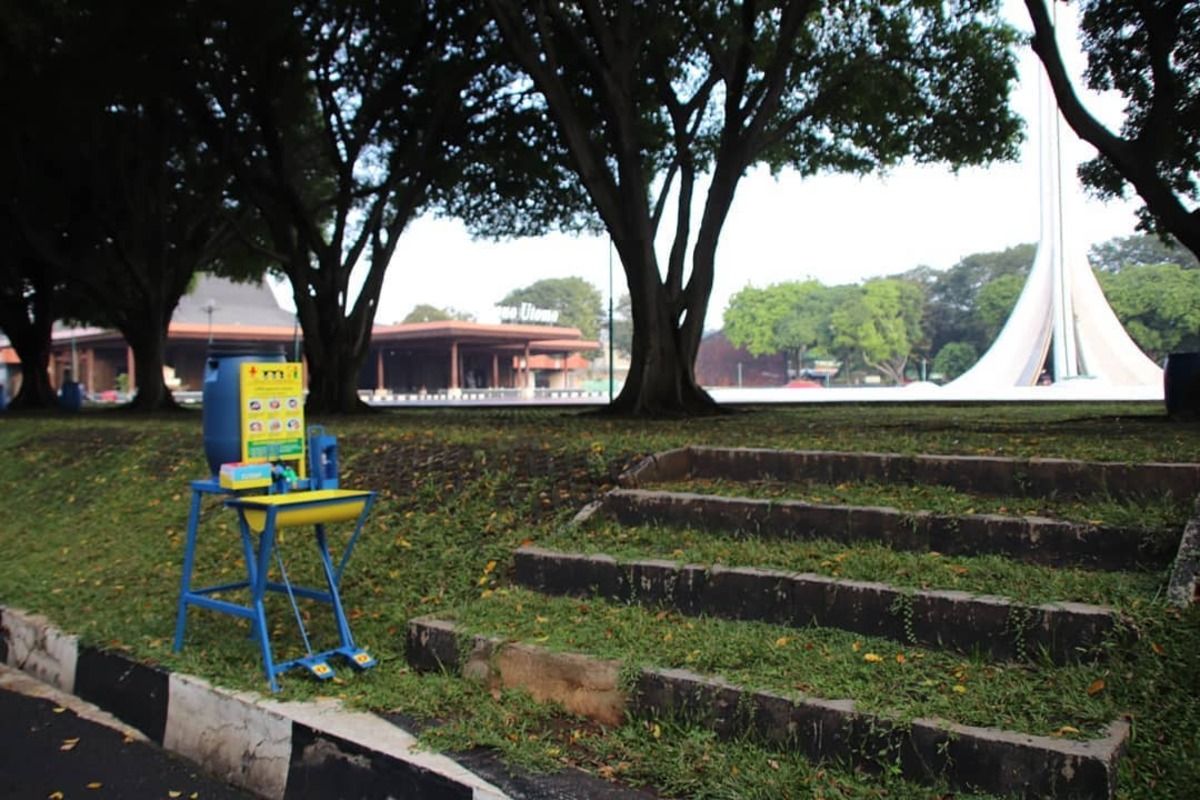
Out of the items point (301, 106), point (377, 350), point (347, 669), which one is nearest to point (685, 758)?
point (347, 669)

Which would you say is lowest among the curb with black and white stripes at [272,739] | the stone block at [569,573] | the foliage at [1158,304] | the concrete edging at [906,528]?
the curb with black and white stripes at [272,739]

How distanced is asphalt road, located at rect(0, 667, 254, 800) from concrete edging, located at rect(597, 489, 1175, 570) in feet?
8.40

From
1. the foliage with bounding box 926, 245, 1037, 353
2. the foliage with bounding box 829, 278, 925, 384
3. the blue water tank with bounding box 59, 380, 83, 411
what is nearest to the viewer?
the blue water tank with bounding box 59, 380, 83, 411

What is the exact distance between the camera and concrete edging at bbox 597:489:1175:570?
435cm

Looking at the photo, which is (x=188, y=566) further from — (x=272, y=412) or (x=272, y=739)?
(x=272, y=739)

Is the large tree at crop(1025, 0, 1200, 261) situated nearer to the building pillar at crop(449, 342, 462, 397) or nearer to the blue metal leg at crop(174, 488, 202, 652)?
the blue metal leg at crop(174, 488, 202, 652)

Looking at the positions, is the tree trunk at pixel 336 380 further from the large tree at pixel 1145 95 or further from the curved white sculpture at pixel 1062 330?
the curved white sculpture at pixel 1062 330

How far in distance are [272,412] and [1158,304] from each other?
38874 millimetres

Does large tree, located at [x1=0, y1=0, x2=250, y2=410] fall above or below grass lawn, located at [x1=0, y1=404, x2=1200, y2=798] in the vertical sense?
above

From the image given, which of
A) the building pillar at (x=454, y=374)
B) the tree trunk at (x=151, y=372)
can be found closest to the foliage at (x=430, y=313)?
the building pillar at (x=454, y=374)

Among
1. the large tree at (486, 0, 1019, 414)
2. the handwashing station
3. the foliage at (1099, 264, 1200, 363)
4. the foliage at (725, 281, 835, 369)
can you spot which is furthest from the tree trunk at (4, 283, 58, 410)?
the foliage at (725, 281, 835, 369)

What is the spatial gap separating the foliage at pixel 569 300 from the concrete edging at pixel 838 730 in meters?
85.8

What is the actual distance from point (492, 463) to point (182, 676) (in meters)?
3.25

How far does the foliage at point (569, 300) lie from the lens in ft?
296
